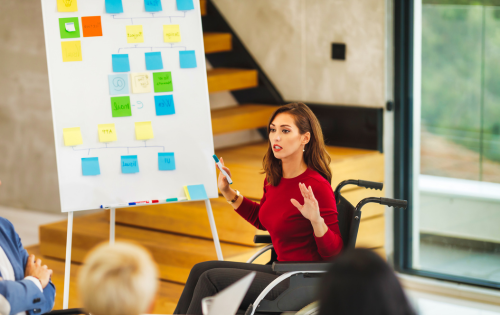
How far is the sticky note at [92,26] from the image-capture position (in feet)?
8.95

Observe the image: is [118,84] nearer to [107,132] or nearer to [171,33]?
[107,132]

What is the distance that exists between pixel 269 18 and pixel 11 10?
240cm

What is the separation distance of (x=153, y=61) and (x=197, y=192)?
2.22 ft

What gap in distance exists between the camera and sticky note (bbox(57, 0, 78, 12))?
8.85ft

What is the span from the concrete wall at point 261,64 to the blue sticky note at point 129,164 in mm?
1841

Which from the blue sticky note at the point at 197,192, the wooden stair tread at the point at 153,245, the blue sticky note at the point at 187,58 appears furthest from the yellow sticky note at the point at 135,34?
the wooden stair tread at the point at 153,245

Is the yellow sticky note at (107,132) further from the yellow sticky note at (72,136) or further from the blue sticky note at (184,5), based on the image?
the blue sticky note at (184,5)

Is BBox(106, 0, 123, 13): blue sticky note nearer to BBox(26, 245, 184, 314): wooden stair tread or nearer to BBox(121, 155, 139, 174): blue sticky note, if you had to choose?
BBox(121, 155, 139, 174): blue sticky note

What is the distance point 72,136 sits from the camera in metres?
2.70

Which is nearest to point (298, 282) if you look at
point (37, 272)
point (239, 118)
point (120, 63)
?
point (37, 272)

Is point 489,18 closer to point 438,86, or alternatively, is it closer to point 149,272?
point 438,86

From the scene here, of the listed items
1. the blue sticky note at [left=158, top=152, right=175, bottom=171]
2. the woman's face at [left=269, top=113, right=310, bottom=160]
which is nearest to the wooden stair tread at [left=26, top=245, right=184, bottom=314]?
the blue sticky note at [left=158, top=152, right=175, bottom=171]

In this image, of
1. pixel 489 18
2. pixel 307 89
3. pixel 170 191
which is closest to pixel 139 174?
pixel 170 191

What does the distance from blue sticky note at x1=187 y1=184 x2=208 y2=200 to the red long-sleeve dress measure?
0.54 metres
